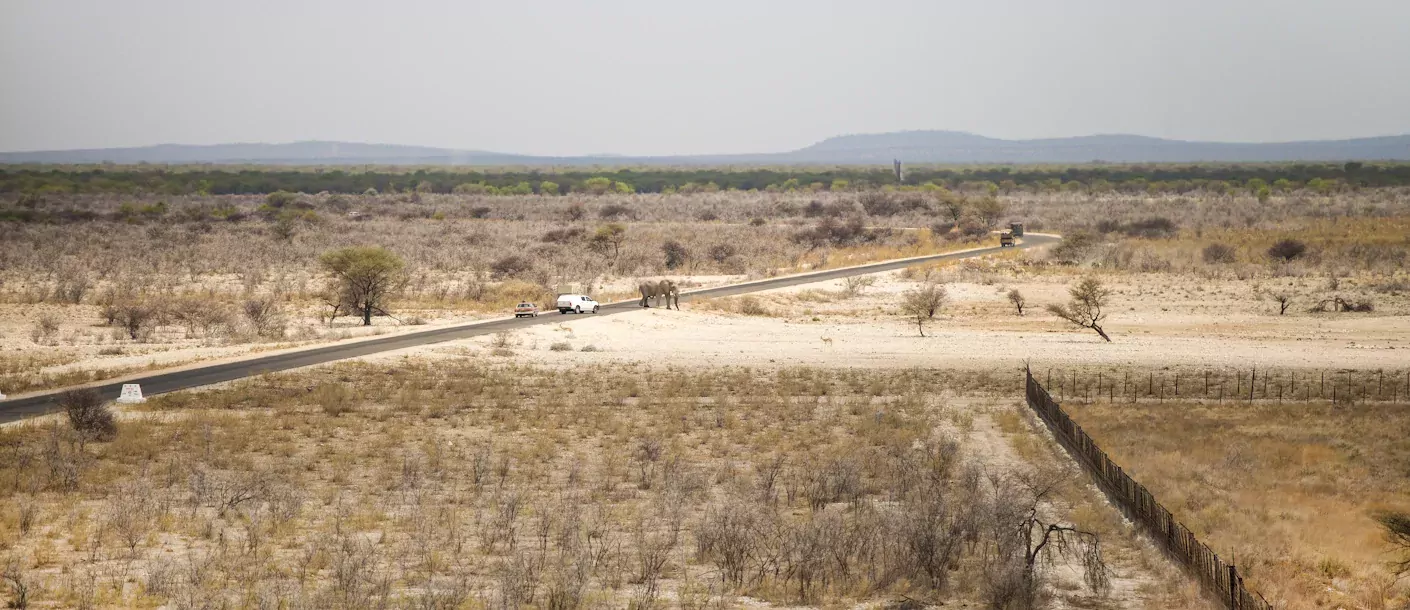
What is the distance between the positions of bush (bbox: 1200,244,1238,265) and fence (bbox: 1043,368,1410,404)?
119 ft

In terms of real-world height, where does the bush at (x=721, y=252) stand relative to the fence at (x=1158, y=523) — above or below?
below

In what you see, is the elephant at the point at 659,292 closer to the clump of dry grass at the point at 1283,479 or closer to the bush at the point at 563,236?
the clump of dry grass at the point at 1283,479

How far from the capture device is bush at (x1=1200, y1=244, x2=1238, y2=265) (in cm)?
7206

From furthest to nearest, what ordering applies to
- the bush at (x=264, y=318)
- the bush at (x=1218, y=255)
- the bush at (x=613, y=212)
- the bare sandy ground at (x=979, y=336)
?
the bush at (x=613, y=212)
the bush at (x=1218, y=255)
the bush at (x=264, y=318)
the bare sandy ground at (x=979, y=336)

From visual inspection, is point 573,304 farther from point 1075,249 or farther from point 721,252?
point 1075,249

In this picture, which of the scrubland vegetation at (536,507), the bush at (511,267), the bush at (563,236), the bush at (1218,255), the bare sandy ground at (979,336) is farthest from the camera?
the bush at (563,236)

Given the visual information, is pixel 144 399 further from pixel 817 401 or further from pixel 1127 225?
pixel 1127 225

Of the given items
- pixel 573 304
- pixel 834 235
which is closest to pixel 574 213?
pixel 834 235

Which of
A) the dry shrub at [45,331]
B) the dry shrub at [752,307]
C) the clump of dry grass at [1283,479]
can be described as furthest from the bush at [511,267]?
the clump of dry grass at [1283,479]

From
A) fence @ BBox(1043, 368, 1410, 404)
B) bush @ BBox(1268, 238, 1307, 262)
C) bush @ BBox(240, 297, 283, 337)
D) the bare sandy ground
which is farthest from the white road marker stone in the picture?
bush @ BBox(1268, 238, 1307, 262)

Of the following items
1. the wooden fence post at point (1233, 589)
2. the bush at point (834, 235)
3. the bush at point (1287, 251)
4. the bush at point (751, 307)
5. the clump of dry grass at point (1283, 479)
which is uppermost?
the wooden fence post at point (1233, 589)

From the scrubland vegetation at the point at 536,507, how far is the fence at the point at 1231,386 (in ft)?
16.6

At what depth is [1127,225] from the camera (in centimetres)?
10112

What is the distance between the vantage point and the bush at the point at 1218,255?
72.1 metres
